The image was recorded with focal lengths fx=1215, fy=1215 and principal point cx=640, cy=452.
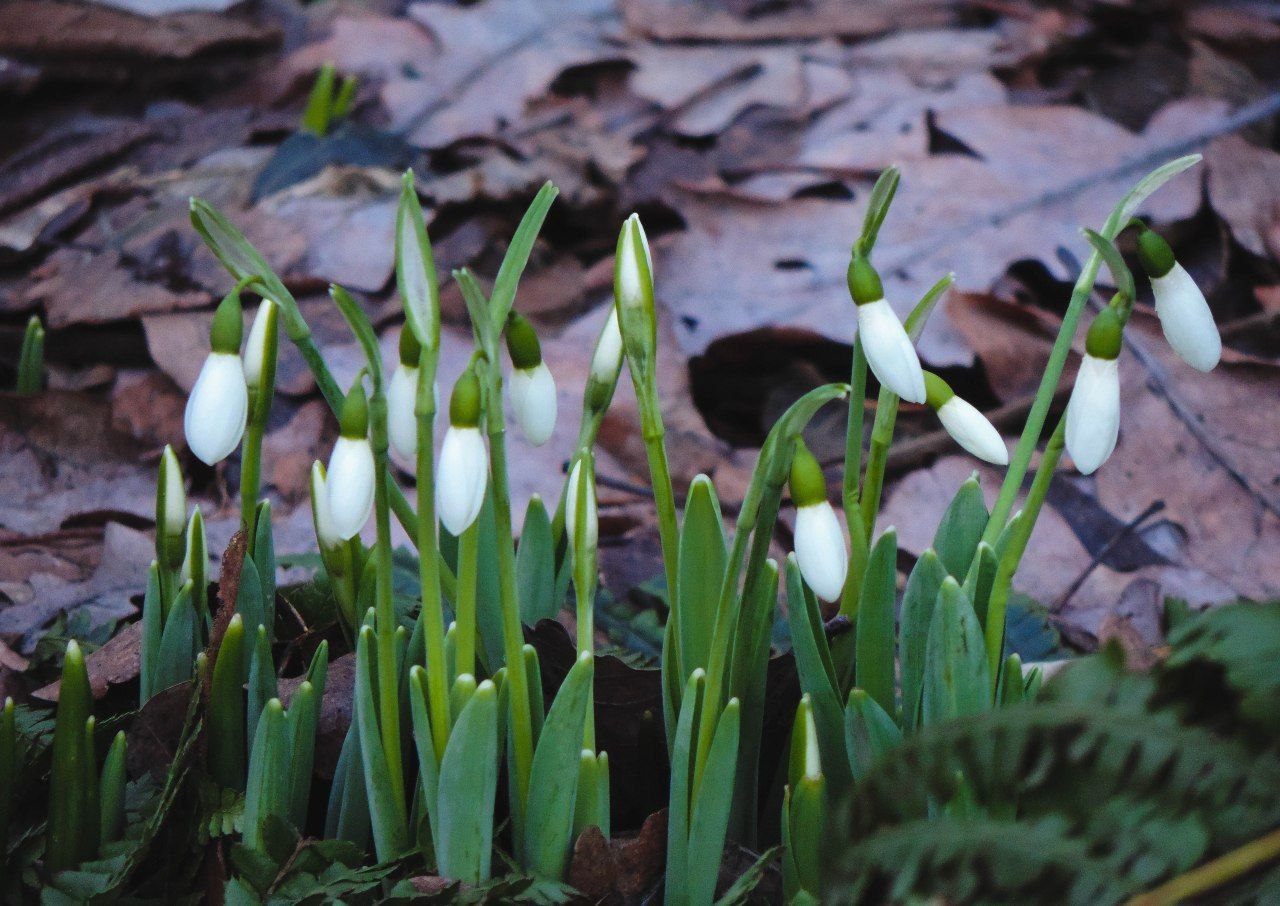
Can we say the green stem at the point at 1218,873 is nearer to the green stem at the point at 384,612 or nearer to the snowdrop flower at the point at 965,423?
the snowdrop flower at the point at 965,423

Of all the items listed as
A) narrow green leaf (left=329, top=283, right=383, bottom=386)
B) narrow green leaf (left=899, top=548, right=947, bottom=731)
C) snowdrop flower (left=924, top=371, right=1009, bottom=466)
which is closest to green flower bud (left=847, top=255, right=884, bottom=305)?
snowdrop flower (left=924, top=371, right=1009, bottom=466)

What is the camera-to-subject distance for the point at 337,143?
131 inches

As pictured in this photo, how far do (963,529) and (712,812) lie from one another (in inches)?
18.0

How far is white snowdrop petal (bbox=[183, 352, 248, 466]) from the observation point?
3.58ft

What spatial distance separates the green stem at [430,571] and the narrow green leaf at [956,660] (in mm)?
480

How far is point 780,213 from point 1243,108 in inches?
58.7

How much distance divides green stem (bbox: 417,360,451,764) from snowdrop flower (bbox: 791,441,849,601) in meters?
0.32

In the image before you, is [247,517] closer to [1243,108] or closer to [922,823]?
[922,823]

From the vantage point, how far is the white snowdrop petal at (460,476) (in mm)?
1004

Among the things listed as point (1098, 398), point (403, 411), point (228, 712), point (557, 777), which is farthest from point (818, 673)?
point (228, 712)

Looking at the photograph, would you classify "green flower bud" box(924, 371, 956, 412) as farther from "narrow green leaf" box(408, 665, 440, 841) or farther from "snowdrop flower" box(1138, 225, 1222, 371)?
"narrow green leaf" box(408, 665, 440, 841)

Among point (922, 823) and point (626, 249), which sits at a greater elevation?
point (626, 249)

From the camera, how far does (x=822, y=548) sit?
105 cm

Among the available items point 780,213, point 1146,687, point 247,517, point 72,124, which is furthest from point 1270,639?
point 72,124
